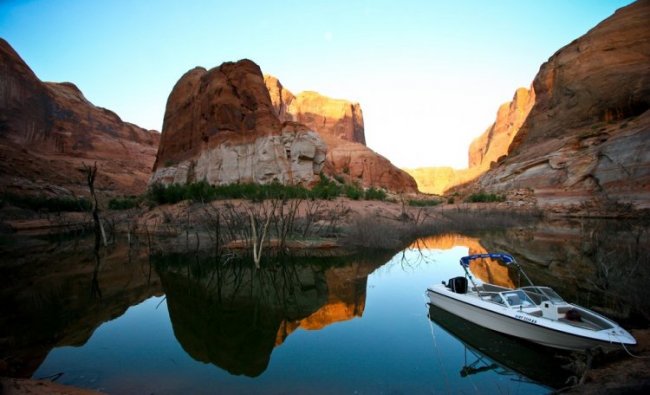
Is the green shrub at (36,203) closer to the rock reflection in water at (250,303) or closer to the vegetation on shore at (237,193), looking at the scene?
the vegetation on shore at (237,193)

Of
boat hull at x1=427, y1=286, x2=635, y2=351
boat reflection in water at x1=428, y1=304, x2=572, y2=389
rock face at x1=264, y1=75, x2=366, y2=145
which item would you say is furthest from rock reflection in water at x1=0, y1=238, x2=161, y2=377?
rock face at x1=264, y1=75, x2=366, y2=145

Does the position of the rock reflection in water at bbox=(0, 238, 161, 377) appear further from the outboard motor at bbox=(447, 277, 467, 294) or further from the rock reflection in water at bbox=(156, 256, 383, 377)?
the outboard motor at bbox=(447, 277, 467, 294)

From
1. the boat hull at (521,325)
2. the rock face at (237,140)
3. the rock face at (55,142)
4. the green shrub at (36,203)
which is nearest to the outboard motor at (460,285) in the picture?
the boat hull at (521,325)

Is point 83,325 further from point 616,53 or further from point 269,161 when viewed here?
point 616,53

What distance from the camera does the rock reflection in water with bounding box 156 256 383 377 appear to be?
758 cm

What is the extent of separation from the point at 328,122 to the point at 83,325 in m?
79.6

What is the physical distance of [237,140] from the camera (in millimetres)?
38250

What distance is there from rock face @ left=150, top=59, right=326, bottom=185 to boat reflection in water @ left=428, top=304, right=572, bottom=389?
29.0m

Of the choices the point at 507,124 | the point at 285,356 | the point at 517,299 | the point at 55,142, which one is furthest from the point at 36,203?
the point at 507,124

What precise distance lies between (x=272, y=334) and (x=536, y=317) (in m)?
5.34

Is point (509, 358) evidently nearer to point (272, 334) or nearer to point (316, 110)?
point (272, 334)

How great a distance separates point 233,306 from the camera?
Answer: 10.2 meters

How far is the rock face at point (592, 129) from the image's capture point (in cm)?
2572

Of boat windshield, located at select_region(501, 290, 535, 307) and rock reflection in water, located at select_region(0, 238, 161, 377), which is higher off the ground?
boat windshield, located at select_region(501, 290, 535, 307)
